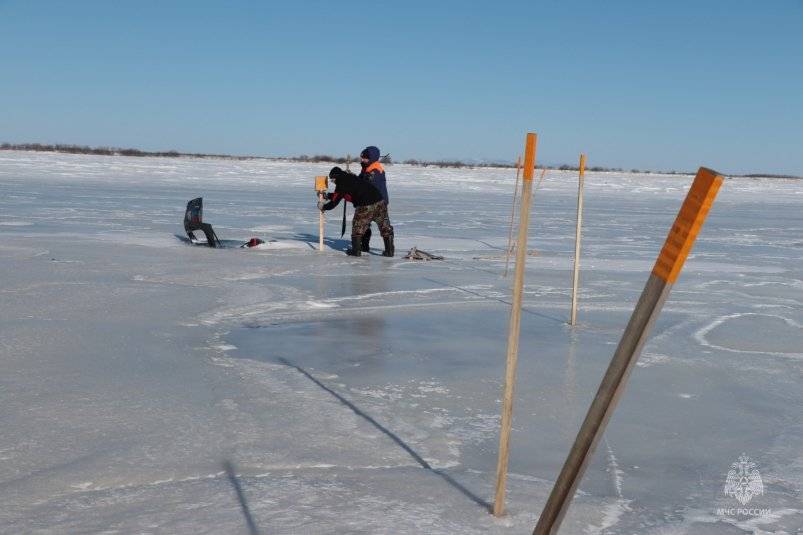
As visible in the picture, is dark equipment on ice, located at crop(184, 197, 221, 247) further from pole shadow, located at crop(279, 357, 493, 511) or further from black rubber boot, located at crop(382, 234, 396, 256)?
pole shadow, located at crop(279, 357, 493, 511)

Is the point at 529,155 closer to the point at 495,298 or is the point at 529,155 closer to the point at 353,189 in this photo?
the point at 495,298

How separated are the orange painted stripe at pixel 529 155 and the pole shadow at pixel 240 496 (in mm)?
1500

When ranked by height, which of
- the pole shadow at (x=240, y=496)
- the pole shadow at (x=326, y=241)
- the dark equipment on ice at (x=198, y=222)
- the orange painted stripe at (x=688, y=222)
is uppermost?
the orange painted stripe at (x=688, y=222)

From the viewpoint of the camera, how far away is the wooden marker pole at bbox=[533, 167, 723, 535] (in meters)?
1.63

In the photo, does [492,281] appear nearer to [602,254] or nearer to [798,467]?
[602,254]

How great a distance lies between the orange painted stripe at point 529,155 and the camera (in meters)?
2.82

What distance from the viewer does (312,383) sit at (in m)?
5.09

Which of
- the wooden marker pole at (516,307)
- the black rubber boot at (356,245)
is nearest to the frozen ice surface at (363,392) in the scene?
the wooden marker pole at (516,307)

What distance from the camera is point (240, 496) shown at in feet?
10.8

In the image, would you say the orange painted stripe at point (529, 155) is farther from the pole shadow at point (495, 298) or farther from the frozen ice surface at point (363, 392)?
the pole shadow at point (495, 298)

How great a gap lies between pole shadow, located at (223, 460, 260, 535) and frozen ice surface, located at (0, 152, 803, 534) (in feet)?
0.04

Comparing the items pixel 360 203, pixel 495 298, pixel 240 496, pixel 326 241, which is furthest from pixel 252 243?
pixel 240 496

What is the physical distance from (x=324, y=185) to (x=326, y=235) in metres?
3.27

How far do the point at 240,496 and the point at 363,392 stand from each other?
1688 mm
